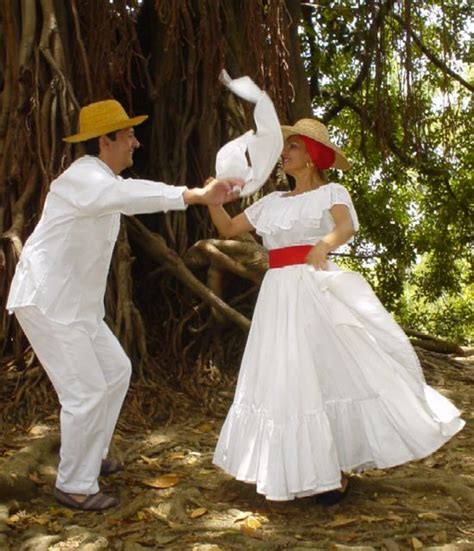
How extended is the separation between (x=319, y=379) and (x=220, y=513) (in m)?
0.56

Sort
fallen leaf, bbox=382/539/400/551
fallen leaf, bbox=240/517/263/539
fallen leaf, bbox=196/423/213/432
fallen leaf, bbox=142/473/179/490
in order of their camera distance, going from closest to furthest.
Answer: fallen leaf, bbox=382/539/400/551 → fallen leaf, bbox=240/517/263/539 → fallen leaf, bbox=142/473/179/490 → fallen leaf, bbox=196/423/213/432

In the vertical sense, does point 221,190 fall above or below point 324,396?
above

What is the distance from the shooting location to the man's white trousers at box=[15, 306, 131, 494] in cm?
284

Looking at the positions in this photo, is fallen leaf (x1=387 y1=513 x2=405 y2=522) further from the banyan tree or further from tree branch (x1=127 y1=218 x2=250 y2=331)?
tree branch (x1=127 y1=218 x2=250 y2=331)

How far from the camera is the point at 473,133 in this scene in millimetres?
7859

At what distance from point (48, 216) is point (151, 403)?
150 cm

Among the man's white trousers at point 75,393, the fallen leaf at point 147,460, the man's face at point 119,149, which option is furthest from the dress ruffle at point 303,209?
the fallen leaf at point 147,460

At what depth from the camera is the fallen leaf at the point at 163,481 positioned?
124 inches

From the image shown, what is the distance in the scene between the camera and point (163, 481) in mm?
3193

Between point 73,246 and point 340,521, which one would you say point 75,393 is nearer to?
point 73,246

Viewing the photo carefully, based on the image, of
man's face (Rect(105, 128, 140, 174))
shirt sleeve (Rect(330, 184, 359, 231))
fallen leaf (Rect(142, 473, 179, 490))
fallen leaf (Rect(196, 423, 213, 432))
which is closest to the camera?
shirt sleeve (Rect(330, 184, 359, 231))

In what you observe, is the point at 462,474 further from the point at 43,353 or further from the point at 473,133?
the point at 473,133

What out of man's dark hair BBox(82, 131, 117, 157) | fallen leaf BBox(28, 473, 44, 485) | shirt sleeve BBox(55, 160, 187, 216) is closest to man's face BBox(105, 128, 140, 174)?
man's dark hair BBox(82, 131, 117, 157)

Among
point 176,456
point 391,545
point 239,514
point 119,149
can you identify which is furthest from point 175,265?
point 391,545
